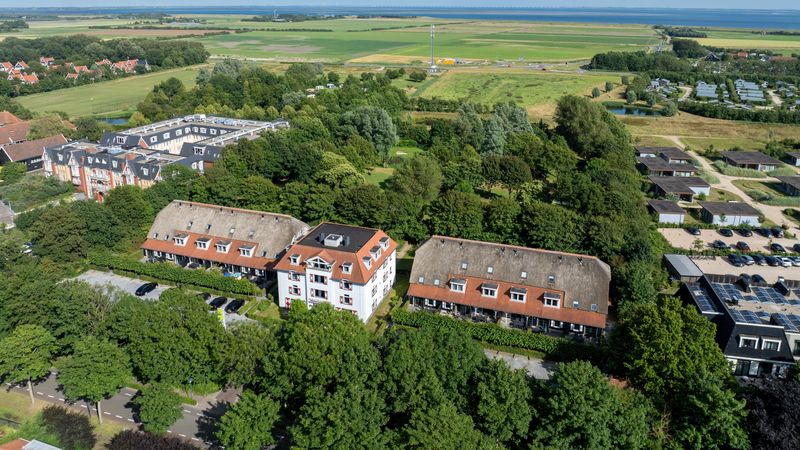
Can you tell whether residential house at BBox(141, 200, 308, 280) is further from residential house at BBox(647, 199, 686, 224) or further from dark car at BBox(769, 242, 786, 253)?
dark car at BBox(769, 242, 786, 253)

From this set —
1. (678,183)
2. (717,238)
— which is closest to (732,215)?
(717,238)

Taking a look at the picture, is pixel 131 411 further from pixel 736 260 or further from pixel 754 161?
pixel 754 161

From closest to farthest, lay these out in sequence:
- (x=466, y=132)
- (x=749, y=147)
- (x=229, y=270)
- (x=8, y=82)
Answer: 1. (x=229, y=270)
2. (x=466, y=132)
3. (x=749, y=147)
4. (x=8, y=82)

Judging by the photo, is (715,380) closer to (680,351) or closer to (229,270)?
(680,351)

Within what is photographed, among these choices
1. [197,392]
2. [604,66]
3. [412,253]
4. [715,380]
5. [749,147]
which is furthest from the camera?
[604,66]

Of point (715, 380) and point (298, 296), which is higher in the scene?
point (715, 380)

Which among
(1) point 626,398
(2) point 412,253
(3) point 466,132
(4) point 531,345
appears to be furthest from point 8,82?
(1) point 626,398

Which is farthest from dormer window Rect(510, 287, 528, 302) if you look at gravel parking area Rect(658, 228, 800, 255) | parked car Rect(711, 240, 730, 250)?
parked car Rect(711, 240, 730, 250)

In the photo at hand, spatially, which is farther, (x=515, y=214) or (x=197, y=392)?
(x=515, y=214)
